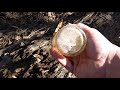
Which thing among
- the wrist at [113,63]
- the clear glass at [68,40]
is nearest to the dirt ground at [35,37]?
the clear glass at [68,40]

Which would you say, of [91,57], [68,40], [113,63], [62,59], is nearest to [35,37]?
[68,40]

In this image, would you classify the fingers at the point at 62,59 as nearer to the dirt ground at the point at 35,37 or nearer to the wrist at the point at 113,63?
the wrist at the point at 113,63

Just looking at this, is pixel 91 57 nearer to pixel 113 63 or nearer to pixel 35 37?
pixel 113 63

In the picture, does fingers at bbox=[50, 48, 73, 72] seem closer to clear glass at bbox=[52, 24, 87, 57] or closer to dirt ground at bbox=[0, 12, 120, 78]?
clear glass at bbox=[52, 24, 87, 57]

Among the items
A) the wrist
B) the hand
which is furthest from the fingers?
the wrist
